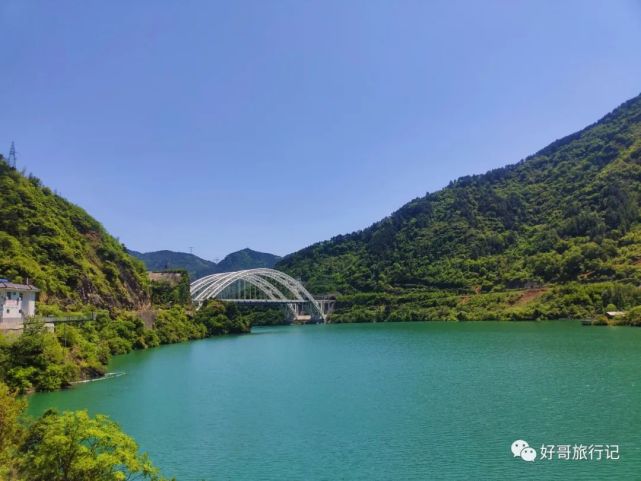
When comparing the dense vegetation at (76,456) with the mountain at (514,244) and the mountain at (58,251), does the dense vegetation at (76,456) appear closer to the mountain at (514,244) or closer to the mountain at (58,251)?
the mountain at (58,251)

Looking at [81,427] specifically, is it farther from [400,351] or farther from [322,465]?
[400,351]

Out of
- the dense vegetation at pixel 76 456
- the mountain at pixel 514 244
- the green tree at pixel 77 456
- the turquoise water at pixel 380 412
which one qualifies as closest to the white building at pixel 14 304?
the turquoise water at pixel 380 412

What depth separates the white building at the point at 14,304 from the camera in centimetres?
2514

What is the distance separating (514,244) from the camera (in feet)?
306

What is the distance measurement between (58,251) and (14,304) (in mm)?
17158

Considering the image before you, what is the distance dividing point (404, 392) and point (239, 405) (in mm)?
6786

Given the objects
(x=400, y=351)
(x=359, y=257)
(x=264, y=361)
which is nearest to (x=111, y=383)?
(x=264, y=361)

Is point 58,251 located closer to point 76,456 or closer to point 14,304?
point 14,304

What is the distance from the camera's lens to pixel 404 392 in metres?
21.6

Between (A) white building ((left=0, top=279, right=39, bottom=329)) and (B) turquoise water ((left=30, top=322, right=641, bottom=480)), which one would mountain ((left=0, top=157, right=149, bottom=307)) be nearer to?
(A) white building ((left=0, top=279, right=39, bottom=329))

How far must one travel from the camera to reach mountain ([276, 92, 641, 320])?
7012 cm

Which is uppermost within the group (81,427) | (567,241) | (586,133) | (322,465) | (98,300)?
(586,133)

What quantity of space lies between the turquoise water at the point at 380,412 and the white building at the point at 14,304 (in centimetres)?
563

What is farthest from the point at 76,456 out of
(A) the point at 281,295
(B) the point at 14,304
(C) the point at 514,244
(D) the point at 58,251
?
(C) the point at 514,244
